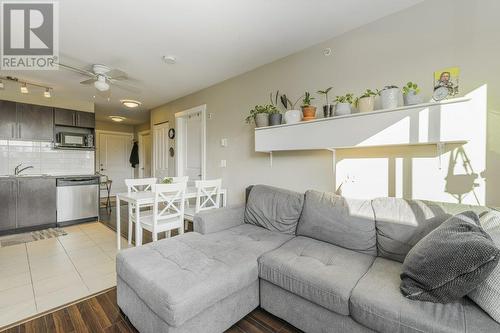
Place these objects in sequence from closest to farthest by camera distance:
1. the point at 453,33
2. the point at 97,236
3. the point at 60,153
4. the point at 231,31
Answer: the point at 453,33 → the point at 231,31 → the point at 97,236 → the point at 60,153

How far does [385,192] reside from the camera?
211cm

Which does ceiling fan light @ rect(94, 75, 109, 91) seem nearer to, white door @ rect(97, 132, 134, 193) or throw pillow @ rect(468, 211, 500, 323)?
throw pillow @ rect(468, 211, 500, 323)

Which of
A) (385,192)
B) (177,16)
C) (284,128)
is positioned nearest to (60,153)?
(177,16)

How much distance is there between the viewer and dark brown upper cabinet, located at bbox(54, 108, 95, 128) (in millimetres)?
4258

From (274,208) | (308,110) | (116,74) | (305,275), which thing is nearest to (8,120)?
(116,74)

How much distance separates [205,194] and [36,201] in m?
3.14

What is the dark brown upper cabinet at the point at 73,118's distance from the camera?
4.26m

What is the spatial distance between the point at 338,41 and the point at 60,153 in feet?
17.2

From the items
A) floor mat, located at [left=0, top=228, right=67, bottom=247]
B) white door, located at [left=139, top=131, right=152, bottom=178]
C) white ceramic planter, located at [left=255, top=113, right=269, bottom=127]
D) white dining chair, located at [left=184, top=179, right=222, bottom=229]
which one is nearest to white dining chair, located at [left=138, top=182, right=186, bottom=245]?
white dining chair, located at [left=184, top=179, right=222, bottom=229]

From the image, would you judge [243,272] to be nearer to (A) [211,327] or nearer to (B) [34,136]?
(A) [211,327]

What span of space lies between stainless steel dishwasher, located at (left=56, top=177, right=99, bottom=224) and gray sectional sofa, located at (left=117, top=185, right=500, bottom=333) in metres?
3.37

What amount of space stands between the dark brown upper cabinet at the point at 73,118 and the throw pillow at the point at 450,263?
5.57 m

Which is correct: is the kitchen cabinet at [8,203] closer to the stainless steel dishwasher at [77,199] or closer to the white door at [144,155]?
the stainless steel dishwasher at [77,199]

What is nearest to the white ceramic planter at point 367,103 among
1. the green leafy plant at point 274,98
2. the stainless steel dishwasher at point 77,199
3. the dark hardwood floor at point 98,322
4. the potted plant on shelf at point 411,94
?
the potted plant on shelf at point 411,94
